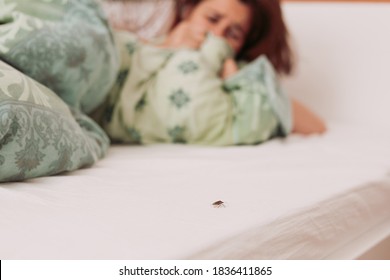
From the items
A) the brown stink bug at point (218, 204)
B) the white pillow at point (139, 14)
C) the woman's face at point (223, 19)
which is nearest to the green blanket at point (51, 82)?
the brown stink bug at point (218, 204)

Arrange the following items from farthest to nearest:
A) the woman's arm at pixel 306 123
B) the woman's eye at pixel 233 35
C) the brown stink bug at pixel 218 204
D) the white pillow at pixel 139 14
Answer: the white pillow at pixel 139 14
the woman's eye at pixel 233 35
the woman's arm at pixel 306 123
the brown stink bug at pixel 218 204

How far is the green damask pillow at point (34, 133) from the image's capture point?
65cm

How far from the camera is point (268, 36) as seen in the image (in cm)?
141

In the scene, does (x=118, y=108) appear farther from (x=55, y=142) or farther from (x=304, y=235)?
(x=304, y=235)

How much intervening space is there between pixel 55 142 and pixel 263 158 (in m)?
0.38

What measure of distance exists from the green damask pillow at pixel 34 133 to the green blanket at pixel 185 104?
276 millimetres

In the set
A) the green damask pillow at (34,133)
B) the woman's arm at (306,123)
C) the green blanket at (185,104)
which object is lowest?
the woman's arm at (306,123)

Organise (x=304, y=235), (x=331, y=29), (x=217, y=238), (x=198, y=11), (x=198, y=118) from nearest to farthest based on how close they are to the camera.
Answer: (x=217, y=238)
(x=304, y=235)
(x=198, y=118)
(x=198, y=11)
(x=331, y=29)

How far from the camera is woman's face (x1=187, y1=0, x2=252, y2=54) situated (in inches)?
52.0

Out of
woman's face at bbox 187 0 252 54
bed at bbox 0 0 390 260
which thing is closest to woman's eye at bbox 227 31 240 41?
woman's face at bbox 187 0 252 54

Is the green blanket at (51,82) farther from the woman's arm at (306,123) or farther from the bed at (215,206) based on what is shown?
the woman's arm at (306,123)

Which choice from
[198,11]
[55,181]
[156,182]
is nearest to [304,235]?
[156,182]

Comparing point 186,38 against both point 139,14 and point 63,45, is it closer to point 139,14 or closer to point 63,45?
point 63,45

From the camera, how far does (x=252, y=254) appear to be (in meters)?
0.57
